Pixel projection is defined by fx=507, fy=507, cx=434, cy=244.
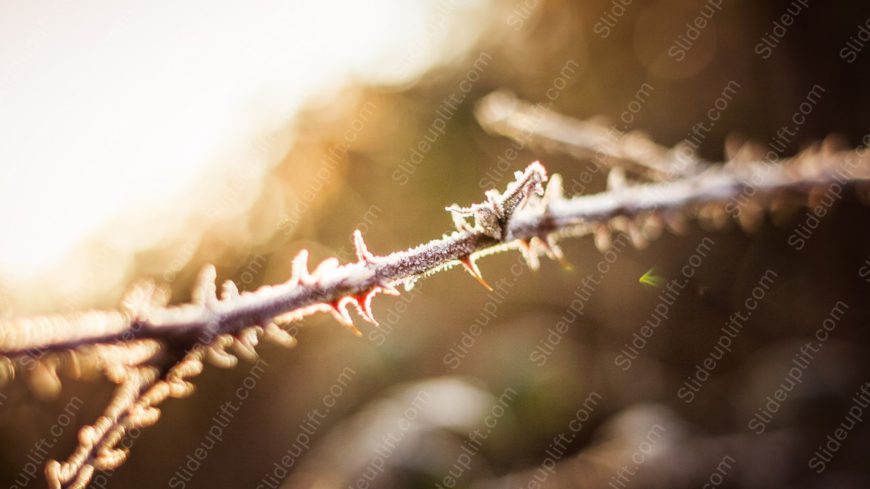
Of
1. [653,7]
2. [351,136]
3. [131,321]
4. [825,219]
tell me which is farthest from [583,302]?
[131,321]

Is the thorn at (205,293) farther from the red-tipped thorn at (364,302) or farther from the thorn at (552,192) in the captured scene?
the thorn at (552,192)

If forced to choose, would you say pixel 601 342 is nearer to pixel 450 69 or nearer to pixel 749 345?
pixel 749 345

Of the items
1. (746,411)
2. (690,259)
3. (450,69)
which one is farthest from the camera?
(450,69)

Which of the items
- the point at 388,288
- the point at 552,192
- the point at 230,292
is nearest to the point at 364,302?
the point at 388,288

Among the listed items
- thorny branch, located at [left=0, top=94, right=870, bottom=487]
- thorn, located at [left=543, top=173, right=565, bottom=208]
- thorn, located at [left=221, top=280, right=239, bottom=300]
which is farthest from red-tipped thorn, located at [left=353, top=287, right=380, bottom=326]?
thorn, located at [left=543, top=173, right=565, bottom=208]

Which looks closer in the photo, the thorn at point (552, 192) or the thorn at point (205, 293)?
the thorn at point (205, 293)

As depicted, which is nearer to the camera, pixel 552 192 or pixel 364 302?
pixel 364 302

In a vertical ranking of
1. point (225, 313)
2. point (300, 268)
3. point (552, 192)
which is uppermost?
point (552, 192)

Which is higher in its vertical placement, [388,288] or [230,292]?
[388,288]

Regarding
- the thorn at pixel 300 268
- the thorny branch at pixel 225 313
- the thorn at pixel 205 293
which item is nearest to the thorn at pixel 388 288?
the thorny branch at pixel 225 313

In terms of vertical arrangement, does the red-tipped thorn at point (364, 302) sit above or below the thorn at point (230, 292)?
above

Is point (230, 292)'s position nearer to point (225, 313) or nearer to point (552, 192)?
point (225, 313)
